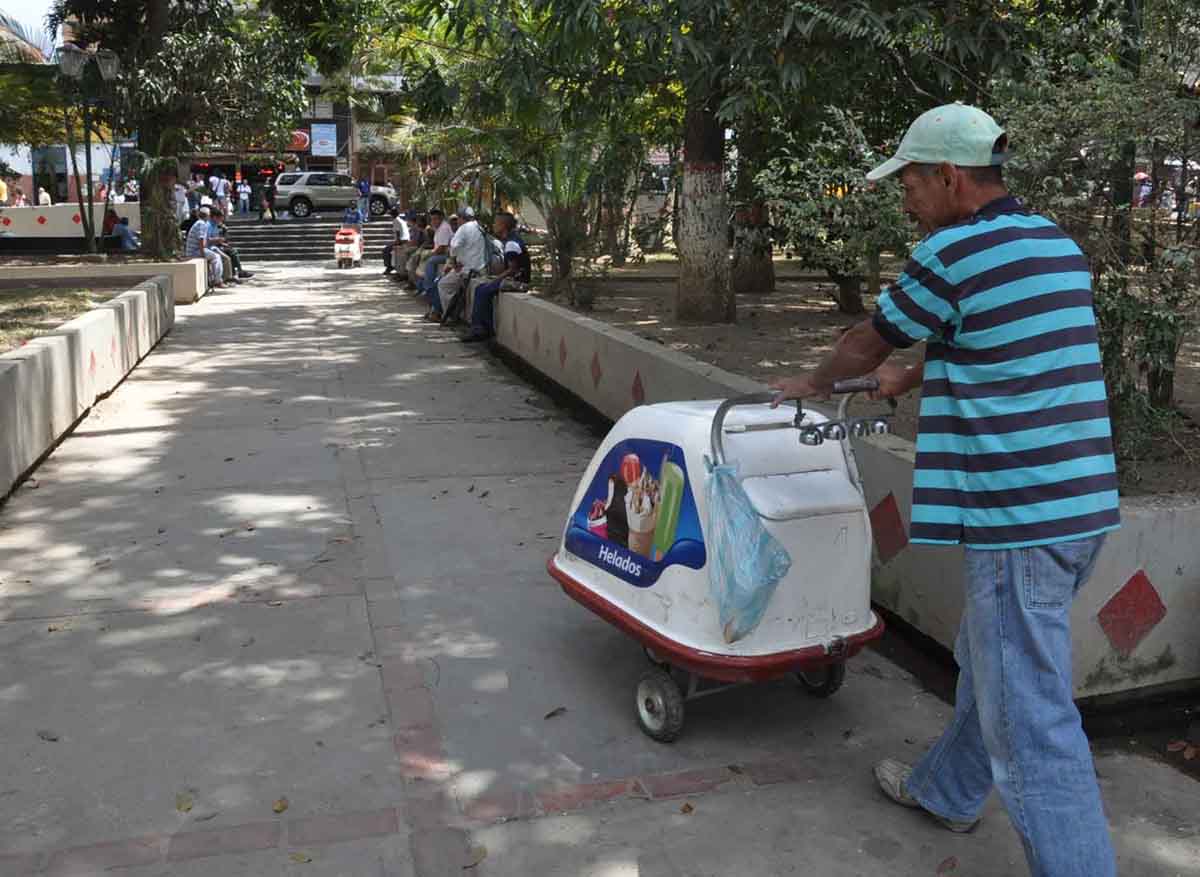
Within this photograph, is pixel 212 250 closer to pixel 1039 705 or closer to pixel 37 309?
pixel 37 309

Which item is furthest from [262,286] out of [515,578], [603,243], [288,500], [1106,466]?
[1106,466]

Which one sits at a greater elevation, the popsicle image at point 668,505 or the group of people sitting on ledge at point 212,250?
the group of people sitting on ledge at point 212,250

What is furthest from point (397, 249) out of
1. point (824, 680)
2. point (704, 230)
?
point (824, 680)

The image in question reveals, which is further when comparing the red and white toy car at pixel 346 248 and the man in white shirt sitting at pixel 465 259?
the red and white toy car at pixel 346 248

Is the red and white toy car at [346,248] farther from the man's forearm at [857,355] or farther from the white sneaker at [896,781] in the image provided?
the man's forearm at [857,355]

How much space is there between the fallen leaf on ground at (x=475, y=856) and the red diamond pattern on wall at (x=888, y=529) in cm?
224

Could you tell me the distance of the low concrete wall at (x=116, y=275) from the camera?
15859 millimetres

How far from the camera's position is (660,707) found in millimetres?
3920

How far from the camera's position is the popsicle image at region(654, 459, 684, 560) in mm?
3754

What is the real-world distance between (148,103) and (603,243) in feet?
34.2

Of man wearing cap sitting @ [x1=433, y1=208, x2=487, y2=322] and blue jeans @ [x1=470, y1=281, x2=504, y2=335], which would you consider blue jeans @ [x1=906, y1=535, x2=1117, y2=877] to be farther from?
man wearing cap sitting @ [x1=433, y1=208, x2=487, y2=322]

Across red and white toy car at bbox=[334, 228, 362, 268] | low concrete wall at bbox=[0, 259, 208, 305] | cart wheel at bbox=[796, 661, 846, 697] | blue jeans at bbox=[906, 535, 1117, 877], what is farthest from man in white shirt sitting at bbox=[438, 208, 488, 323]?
red and white toy car at bbox=[334, 228, 362, 268]

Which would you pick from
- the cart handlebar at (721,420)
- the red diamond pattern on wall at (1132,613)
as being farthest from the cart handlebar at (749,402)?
the red diamond pattern on wall at (1132,613)

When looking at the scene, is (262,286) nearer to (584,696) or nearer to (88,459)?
(88,459)
